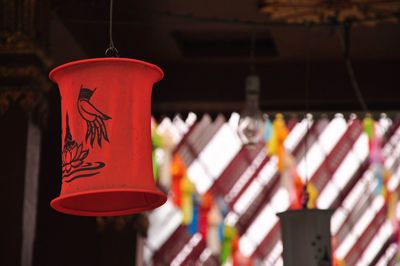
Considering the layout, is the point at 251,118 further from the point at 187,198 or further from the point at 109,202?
the point at 187,198

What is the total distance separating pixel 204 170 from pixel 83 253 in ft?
15.6

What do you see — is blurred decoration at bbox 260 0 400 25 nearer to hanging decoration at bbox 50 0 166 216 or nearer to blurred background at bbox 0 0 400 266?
blurred background at bbox 0 0 400 266

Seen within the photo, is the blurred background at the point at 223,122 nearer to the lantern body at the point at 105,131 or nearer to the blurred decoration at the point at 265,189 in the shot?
the blurred decoration at the point at 265,189

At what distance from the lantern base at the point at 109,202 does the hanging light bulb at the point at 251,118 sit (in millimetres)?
3592

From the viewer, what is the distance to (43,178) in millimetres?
8664

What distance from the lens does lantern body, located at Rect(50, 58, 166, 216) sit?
3.25m

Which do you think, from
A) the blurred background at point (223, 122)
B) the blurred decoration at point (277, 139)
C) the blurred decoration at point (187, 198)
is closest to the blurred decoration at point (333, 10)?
the blurred background at point (223, 122)

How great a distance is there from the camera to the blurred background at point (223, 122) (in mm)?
6293

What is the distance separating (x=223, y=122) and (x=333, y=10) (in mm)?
3205

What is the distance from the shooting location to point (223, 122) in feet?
34.9

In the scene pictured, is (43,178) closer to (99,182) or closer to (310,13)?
(310,13)

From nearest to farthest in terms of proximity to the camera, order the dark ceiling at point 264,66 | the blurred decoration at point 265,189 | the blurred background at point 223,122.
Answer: the blurred background at point 223,122 → the dark ceiling at point 264,66 → the blurred decoration at point 265,189

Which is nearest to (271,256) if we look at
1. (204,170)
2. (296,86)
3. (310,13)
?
(204,170)

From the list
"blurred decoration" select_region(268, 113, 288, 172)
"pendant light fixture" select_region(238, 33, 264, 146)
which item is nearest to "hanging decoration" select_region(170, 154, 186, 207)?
"blurred decoration" select_region(268, 113, 288, 172)
